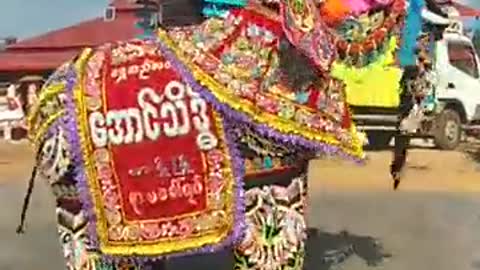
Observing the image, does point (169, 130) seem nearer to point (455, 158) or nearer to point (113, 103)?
point (113, 103)

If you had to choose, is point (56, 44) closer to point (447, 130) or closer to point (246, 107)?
point (447, 130)

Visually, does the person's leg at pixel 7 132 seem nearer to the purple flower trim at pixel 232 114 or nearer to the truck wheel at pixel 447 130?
the truck wheel at pixel 447 130

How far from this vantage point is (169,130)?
3379 millimetres

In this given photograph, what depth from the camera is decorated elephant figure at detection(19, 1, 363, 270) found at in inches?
133

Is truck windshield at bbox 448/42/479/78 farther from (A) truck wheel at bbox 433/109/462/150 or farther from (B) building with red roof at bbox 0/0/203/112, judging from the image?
(B) building with red roof at bbox 0/0/203/112

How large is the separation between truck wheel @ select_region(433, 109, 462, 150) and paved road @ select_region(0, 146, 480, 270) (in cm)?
512

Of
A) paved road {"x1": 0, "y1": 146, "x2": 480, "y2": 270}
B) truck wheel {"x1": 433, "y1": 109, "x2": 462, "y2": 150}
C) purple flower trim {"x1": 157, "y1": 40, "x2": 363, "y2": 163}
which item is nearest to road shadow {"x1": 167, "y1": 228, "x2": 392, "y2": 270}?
paved road {"x1": 0, "y1": 146, "x2": 480, "y2": 270}

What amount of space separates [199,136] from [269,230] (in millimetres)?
350

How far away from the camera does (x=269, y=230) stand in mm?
3434

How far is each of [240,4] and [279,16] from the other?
7.0 inches

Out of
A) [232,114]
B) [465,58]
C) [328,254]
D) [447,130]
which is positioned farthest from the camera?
[465,58]

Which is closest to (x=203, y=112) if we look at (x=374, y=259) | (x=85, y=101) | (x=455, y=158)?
(x=85, y=101)

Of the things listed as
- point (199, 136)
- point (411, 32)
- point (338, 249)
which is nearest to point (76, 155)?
point (199, 136)

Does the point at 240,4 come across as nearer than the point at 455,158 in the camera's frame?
Yes
